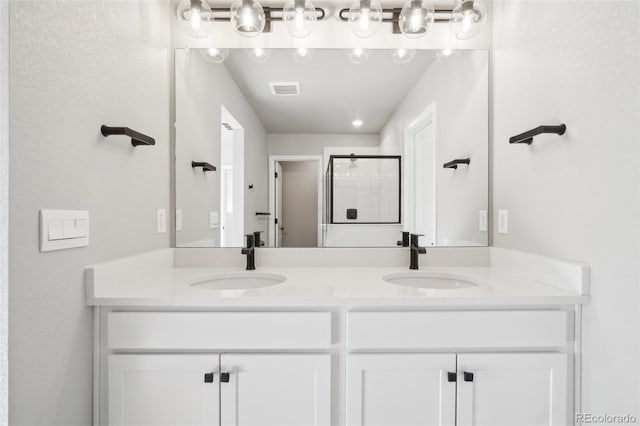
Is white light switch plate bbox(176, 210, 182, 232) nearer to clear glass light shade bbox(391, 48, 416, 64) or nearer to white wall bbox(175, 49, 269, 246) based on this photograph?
white wall bbox(175, 49, 269, 246)

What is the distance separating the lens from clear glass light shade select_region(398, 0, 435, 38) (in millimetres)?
1560

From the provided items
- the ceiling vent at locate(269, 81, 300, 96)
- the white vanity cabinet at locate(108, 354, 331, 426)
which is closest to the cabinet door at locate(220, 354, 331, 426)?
the white vanity cabinet at locate(108, 354, 331, 426)

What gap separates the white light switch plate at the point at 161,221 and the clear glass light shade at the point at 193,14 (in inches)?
36.3

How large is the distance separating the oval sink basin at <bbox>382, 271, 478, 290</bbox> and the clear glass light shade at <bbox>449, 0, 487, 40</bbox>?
46.6 inches

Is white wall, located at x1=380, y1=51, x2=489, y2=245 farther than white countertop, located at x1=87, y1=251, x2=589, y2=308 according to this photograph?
Yes

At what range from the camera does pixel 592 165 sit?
3.42ft

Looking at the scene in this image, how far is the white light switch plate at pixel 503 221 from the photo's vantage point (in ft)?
5.08

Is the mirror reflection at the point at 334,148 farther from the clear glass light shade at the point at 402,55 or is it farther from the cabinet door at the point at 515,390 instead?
the cabinet door at the point at 515,390

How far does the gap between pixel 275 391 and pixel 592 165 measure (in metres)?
1.27

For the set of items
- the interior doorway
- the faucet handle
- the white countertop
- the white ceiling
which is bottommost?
the white countertop

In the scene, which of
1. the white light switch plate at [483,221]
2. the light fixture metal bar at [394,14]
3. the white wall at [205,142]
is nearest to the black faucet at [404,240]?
the white light switch plate at [483,221]

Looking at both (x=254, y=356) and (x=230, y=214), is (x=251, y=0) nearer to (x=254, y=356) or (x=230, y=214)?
(x=230, y=214)

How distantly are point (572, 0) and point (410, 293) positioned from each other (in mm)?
1171

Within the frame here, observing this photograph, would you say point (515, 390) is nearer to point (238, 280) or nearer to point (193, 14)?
point (238, 280)
